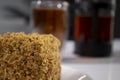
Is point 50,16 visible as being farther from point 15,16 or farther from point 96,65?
point 15,16

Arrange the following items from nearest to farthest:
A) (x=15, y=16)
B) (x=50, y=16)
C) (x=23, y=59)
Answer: (x=23, y=59)
(x=50, y=16)
(x=15, y=16)

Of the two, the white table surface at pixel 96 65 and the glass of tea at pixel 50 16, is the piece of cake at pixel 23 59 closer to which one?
the white table surface at pixel 96 65

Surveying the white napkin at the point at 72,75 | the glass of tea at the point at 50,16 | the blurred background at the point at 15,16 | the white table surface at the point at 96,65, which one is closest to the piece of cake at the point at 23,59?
the white napkin at the point at 72,75

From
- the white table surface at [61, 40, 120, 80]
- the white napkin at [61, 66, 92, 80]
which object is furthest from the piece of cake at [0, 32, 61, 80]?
the white table surface at [61, 40, 120, 80]

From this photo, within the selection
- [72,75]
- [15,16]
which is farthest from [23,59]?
[15,16]

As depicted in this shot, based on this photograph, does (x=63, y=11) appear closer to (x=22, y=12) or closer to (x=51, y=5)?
(x=51, y=5)

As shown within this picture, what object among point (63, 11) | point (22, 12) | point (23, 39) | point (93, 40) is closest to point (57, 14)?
point (63, 11)
